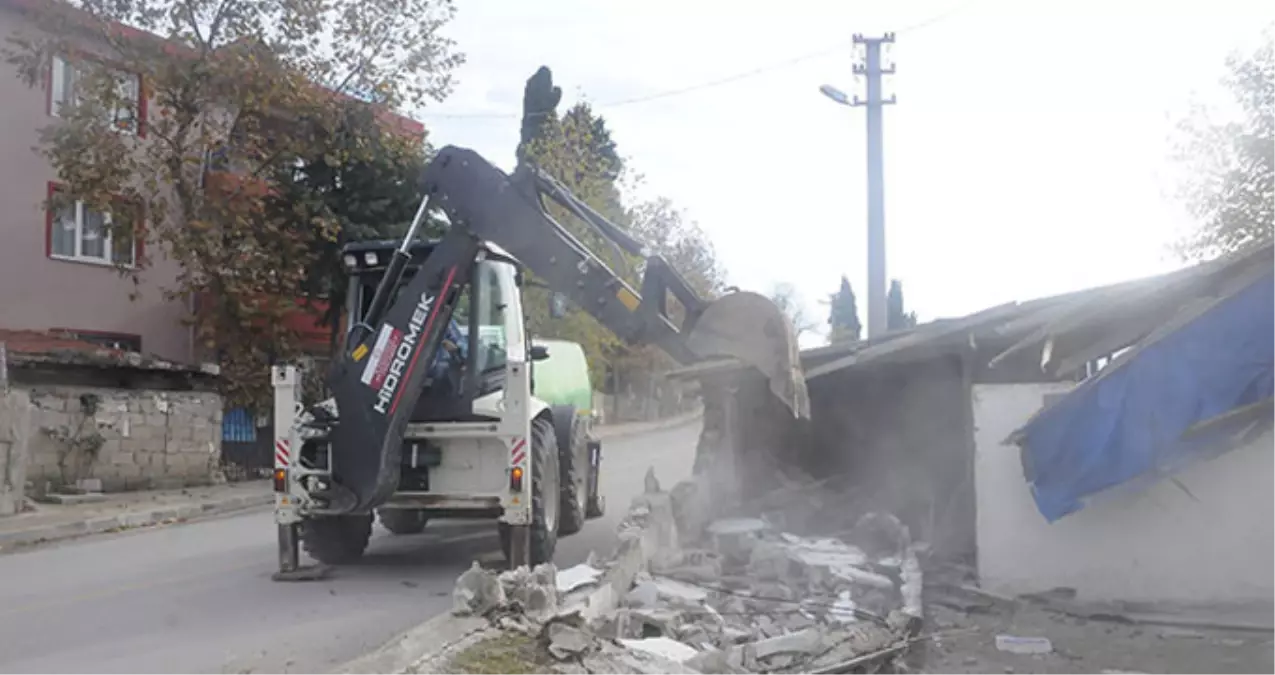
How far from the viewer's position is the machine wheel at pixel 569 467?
12.1 metres

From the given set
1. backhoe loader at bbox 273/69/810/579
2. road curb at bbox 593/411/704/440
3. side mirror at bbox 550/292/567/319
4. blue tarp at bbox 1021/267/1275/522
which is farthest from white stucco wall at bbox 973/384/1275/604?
road curb at bbox 593/411/704/440

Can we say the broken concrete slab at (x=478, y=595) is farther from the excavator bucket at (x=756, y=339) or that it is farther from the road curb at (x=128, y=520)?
the road curb at (x=128, y=520)

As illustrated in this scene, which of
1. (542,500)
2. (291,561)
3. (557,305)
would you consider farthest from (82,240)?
(542,500)

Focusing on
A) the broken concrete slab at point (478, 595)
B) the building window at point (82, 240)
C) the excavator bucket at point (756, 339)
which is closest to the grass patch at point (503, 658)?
the broken concrete slab at point (478, 595)

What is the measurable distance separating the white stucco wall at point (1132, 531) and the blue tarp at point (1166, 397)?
1.04 feet

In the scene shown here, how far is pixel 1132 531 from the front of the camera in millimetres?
10023

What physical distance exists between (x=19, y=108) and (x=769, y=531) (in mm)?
19228

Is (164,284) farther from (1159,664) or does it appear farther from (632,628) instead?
(1159,664)

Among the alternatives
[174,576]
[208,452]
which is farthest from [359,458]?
[208,452]

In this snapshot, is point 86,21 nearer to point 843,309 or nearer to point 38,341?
point 38,341

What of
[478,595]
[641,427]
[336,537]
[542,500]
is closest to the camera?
[478,595]

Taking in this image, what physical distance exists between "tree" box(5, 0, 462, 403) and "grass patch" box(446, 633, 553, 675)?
53.3 ft

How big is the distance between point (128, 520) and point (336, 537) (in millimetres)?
7181

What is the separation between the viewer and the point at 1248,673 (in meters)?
7.83
